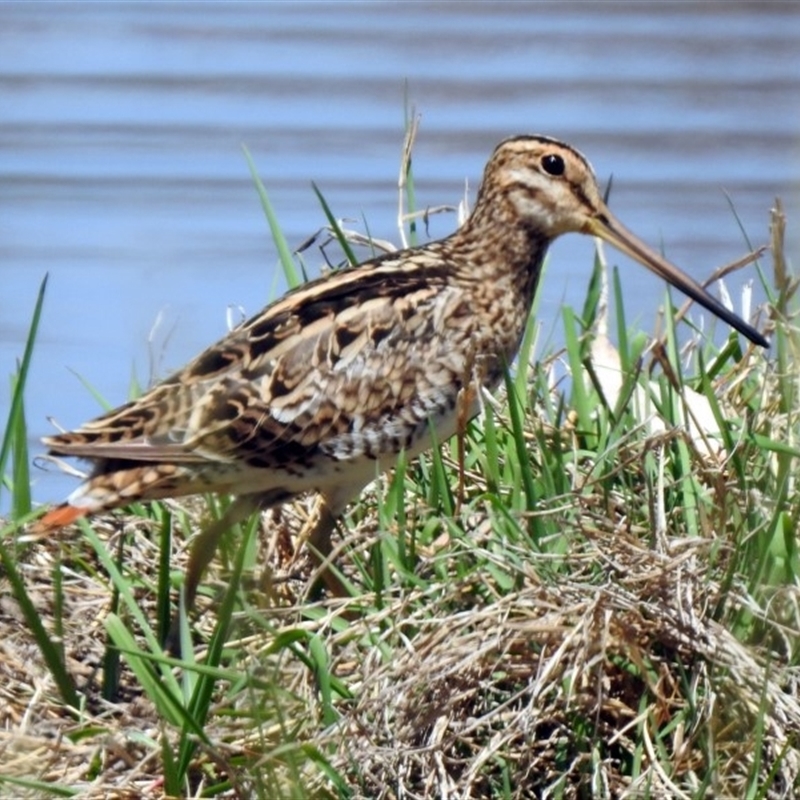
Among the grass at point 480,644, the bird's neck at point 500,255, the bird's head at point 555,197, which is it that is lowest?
the grass at point 480,644

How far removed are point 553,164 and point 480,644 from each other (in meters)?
1.71

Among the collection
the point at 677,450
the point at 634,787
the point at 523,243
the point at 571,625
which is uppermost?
the point at 523,243

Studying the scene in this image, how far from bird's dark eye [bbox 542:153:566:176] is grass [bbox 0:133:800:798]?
2.49 ft

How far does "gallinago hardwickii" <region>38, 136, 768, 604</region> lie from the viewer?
14.7 ft

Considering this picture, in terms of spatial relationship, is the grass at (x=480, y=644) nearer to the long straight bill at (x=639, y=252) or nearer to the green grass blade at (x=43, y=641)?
the green grass blade at (x=43, y=641)

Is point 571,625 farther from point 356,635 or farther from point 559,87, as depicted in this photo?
point 559,87

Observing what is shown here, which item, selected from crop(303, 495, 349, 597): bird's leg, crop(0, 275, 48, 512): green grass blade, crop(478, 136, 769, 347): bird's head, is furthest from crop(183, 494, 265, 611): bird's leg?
crop(478, 136, 769, 347): bird's head

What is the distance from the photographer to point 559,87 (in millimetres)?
9617

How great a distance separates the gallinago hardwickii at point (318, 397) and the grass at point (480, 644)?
4.8 inches

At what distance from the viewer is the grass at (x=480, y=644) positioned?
372 centimetres

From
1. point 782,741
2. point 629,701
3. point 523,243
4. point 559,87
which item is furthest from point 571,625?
point 559,87

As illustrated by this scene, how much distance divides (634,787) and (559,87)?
248 inches

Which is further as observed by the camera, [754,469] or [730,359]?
[730,359]

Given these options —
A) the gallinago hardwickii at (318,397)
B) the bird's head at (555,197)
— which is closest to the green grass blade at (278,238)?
the gallinago hardwickii at (318,397)
